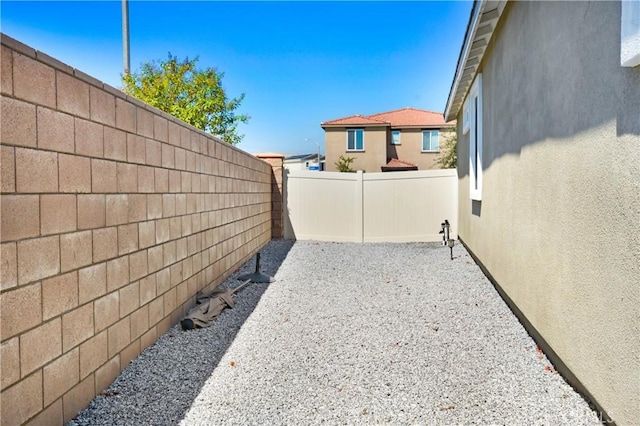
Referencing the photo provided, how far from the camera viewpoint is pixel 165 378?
10.9 feet

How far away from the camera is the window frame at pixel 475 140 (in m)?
7.61

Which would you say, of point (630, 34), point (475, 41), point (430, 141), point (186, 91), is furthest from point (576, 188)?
point (430, 141)

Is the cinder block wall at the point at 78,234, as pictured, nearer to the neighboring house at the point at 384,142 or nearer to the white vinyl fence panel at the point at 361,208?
the white vinyl fence panel at the point at 361,208

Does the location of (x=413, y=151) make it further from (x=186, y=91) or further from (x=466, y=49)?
(x=466, y=49)

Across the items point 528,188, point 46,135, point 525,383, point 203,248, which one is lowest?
point 525,383

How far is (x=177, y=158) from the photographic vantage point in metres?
4.77

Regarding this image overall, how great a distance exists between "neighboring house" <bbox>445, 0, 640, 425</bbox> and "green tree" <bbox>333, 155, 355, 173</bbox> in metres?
20.9

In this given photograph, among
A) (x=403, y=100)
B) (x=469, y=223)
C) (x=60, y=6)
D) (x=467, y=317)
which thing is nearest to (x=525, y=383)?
(x=467, y=317)

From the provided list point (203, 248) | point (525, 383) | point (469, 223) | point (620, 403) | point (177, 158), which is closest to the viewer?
point (620, 403)

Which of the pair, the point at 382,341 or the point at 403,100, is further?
the point at 403,100

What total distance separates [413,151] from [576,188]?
26196 mm

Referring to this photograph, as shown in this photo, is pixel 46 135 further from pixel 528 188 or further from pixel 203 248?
pixel 528 188

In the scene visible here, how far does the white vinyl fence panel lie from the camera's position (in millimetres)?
11922

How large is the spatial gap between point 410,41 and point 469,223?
9.61m
